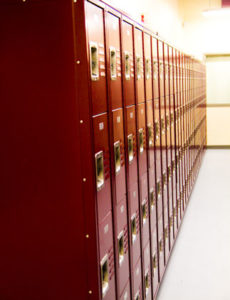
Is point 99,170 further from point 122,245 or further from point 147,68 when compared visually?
point 147,68

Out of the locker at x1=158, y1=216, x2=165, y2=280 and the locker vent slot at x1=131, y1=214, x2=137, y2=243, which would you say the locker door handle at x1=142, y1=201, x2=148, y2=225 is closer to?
the locker vent slot at x1=131, y1=214, x2=137, y2=243

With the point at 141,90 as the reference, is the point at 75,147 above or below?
below

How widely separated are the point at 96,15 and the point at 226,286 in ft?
9.28

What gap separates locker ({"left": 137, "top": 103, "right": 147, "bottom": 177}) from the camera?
281cm

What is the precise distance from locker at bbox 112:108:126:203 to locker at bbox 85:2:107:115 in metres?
0.21

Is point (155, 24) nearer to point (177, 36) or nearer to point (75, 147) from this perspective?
point (177, 36)

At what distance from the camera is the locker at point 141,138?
281 centimetres

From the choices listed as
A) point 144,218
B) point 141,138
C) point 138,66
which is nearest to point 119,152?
point 141,138

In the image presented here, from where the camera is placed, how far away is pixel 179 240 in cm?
492

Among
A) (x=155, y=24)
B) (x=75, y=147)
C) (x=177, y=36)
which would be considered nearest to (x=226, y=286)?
(x=75, y=147)

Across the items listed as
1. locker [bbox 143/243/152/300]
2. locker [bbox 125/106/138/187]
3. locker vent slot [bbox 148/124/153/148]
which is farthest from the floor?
locker [bbox 125/106/138/187]

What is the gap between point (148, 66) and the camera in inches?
122

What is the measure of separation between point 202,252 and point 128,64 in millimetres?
2752

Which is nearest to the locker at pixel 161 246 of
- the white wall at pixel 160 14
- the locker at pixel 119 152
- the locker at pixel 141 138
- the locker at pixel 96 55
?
the locker at pixel 141 138
